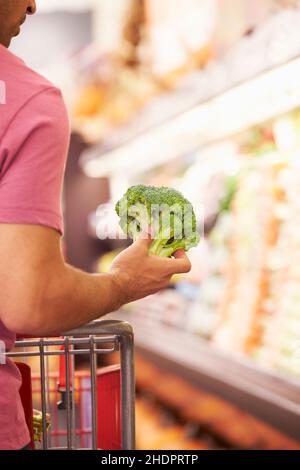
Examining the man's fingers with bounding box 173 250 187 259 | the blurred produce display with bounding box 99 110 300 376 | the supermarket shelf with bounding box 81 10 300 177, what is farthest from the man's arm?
the blurred produce display with bounding box 99 110 300 376

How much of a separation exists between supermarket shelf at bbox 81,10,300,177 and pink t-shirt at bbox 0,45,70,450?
175cm

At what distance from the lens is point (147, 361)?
4395 mm

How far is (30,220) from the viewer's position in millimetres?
1037

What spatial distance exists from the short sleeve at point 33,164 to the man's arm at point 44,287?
2 cm

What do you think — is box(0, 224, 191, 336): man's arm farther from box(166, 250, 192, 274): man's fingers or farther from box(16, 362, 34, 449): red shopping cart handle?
box(16, 362, 34, 449): red shopping cart handle

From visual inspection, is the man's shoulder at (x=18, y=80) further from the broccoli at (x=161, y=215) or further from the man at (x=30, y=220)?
the broccoli at (x=161, y=215)

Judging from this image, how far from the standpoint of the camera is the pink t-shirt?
1041 millimetres

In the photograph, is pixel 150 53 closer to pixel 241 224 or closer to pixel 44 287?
pixel 241 224

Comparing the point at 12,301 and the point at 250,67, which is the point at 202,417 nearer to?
the point at 250,67

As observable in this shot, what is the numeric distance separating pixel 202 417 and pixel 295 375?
87 centimetres

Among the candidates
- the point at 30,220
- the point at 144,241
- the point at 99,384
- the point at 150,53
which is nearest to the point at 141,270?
the point at 144,241

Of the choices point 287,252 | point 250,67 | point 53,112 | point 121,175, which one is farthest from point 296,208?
point 121,175

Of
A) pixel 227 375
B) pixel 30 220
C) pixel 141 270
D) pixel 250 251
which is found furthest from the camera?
pixel 250 251

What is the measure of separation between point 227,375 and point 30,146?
250 centimetres
